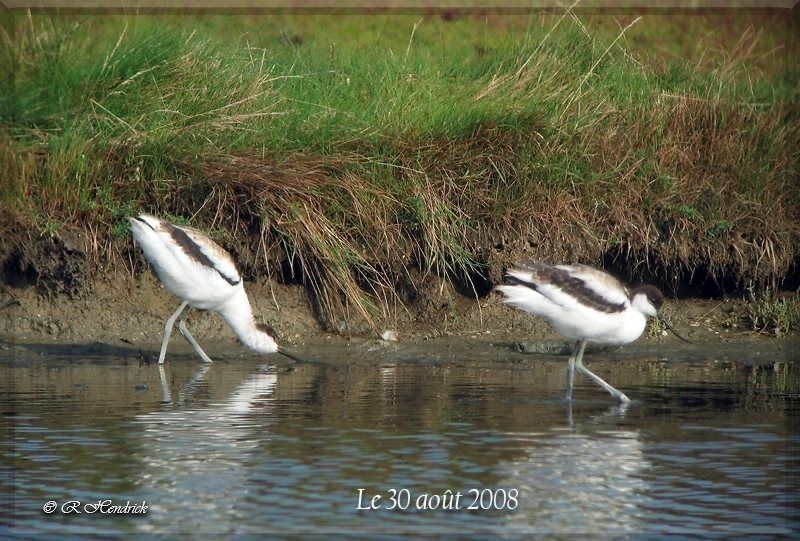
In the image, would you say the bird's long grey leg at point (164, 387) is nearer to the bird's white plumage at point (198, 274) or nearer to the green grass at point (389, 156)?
the bird's white plumage at point (198, 274)

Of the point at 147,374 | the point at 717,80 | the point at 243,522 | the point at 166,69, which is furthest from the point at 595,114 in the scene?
the point at 243,522

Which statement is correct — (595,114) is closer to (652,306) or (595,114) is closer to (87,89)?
(652,306)

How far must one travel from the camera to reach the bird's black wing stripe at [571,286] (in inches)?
307

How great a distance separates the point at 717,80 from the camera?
11.0 metres

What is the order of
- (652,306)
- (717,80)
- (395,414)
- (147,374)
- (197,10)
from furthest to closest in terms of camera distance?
(197,10), (717,80), (147,374), (652,306), (395,414)

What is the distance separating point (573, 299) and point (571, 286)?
0.09 m

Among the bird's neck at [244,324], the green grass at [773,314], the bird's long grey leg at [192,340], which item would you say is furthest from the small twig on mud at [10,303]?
the green grass at [773,314]

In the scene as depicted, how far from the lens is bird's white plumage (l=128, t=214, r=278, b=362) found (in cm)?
895

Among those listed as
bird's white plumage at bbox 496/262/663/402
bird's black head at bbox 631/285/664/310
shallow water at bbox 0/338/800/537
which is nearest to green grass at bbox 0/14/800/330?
shallow water at bbox 0/338/800/537

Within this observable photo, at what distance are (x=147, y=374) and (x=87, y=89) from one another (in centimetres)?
255

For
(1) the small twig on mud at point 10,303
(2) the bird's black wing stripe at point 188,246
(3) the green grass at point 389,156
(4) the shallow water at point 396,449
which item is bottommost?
(4) the shallow water at point 396,449

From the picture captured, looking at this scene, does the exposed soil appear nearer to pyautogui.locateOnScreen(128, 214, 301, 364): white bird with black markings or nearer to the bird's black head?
pyautogui.locateOnScreen(128, 214, 301, 364): white bird with black markings

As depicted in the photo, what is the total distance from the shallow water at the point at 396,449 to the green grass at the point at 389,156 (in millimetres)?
1168

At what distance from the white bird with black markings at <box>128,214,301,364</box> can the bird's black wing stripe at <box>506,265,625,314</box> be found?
2.45 m
